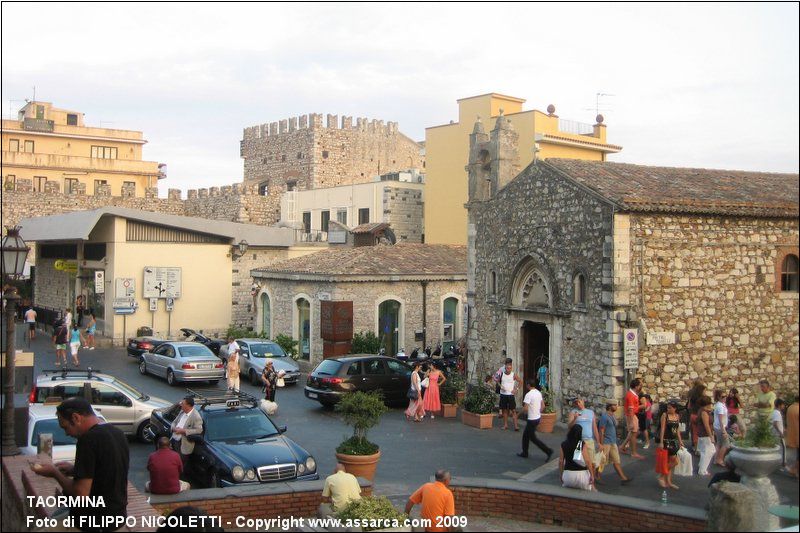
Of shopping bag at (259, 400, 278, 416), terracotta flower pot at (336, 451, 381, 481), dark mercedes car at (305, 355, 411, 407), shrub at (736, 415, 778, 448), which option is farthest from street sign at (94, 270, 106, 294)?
shrub at (736, 415, 778, 448)

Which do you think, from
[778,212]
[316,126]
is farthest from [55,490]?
[316,126]

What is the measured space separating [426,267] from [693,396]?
15448mm

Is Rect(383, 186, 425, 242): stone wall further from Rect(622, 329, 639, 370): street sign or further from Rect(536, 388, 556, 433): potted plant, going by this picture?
Rect(622, 329, 639, 370): street sign

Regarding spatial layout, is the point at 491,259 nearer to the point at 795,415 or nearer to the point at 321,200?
the point at 795,415

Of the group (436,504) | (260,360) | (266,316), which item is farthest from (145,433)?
(266,316)

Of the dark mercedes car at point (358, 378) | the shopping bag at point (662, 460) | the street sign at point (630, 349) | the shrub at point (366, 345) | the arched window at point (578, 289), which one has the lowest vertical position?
the shopping bag at point (662, 460)

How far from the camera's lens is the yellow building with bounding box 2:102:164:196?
51406mm

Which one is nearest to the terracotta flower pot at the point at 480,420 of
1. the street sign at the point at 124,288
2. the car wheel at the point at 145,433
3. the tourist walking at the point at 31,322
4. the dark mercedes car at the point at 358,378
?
the dark mercedes car at the point at 358,378

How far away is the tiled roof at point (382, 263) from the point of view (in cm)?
2761

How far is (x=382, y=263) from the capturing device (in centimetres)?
2872

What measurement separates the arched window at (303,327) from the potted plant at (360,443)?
15149 millimetres

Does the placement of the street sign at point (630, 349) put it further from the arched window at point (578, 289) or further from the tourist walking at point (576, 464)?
the tourist walking at point (576, 464)

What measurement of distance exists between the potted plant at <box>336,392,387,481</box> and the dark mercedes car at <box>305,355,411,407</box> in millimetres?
7264

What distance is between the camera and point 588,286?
17594mm
